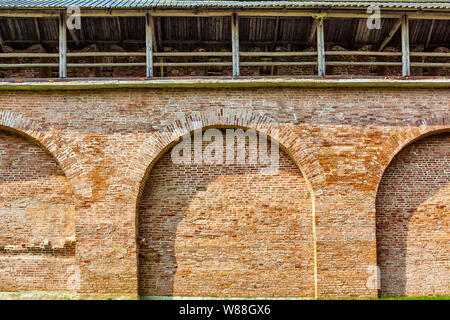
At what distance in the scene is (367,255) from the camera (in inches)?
272

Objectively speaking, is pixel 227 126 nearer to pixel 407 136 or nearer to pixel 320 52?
pixel 320 52

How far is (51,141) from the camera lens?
709cm

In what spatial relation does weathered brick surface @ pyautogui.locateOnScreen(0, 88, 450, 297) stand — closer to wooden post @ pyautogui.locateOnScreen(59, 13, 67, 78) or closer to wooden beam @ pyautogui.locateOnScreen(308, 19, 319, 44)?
wooden post @ pyautogui.locateOnScreen(59, 13, 67, 78)

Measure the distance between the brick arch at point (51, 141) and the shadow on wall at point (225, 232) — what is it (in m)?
1.49

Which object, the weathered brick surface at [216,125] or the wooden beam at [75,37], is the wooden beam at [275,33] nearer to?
the weathered brick surface at [216,125]

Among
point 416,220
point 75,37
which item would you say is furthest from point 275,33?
point 416,220

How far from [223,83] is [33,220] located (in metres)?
5.03

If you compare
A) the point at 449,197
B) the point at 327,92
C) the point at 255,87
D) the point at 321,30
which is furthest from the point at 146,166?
the point at 449,197

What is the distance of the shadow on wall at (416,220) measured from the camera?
719 centimetres

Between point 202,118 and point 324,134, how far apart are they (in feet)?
8.60

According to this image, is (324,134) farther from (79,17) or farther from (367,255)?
(79,17)

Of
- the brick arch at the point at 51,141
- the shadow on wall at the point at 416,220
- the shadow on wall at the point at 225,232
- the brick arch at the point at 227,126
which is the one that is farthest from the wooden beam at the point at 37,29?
the shadow on wall at the point at 416,220

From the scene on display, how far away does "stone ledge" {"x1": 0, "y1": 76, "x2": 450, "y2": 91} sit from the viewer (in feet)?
23.3

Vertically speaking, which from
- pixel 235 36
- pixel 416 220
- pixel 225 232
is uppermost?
pixel 235 36
